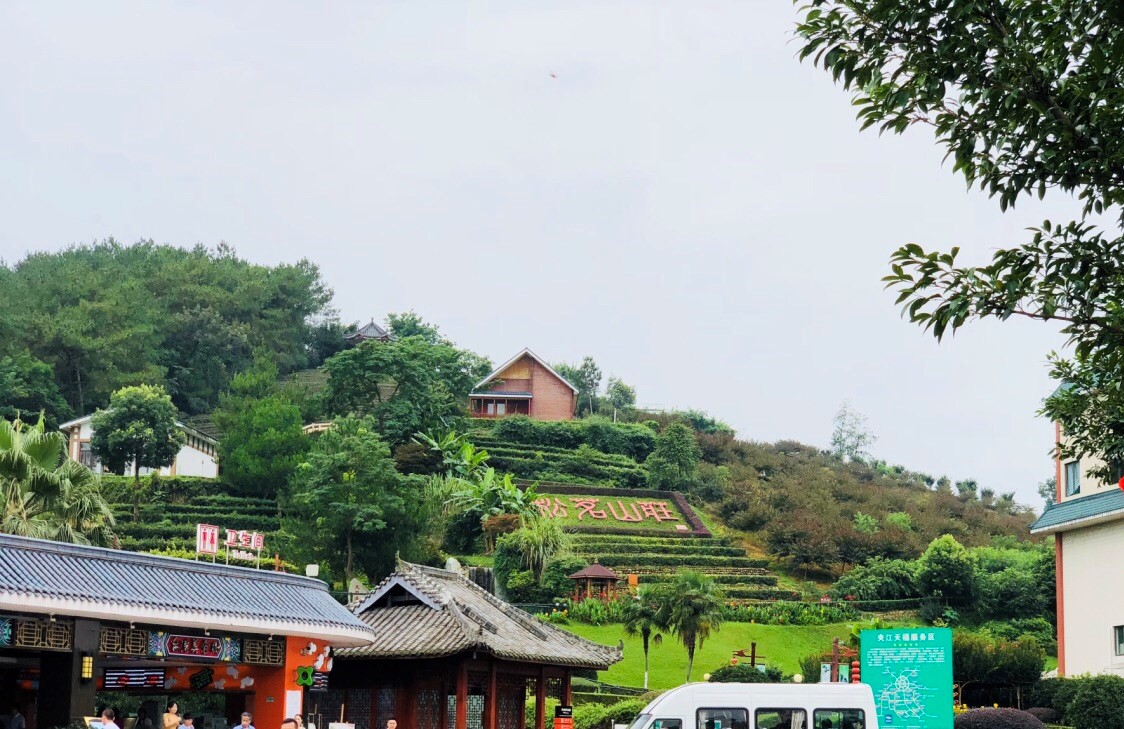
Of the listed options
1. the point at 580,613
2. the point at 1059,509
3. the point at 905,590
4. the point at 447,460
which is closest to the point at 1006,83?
the point at 1059,509

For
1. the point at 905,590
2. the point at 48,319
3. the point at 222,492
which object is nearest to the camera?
the point at 905,590

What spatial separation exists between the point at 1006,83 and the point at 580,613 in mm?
40278

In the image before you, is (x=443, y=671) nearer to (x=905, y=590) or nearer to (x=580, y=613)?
(x=580, y=613)

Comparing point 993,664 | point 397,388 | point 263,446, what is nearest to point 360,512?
point 263,446

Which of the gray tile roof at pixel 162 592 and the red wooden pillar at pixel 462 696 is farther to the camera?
the red wooden pillar at pixel 462 696

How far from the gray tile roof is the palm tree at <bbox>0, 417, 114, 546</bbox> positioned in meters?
6.72

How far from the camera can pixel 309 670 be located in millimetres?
21281

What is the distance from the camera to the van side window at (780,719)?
1978cm

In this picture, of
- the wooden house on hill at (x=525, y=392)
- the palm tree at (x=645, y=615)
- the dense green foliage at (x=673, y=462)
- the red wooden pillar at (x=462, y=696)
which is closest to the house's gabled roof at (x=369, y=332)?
the wooden house on hill at (x=525, y=392)

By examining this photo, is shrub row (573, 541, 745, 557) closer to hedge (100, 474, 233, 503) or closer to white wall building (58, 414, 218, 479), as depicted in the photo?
hedge (100, 474, 233, 503)

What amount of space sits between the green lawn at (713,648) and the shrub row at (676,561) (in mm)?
9512

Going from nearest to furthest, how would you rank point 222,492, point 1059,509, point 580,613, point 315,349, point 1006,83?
1. point 1006,83
2. point 1059,509
3. point 580,613
4. point 222,492
5. point 315,349

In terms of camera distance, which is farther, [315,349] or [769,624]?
[315,349]

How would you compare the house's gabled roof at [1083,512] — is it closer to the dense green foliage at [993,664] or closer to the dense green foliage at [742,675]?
the dense green foliage at [993,664]
